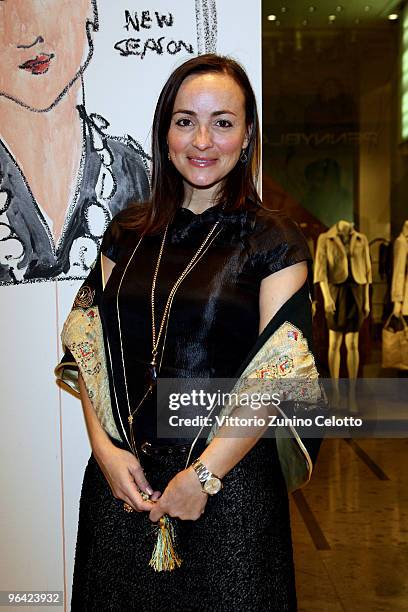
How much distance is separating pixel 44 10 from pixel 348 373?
10.9ft

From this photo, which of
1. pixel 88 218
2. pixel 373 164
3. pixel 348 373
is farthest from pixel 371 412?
pixel 88 218

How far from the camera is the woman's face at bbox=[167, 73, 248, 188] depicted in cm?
159

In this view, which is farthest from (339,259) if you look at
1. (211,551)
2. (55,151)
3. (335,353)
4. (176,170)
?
(211,551)

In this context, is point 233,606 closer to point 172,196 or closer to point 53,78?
point 172,196

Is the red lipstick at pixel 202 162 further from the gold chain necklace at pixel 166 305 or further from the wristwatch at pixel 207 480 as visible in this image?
the wristwatch at pixel 207 480

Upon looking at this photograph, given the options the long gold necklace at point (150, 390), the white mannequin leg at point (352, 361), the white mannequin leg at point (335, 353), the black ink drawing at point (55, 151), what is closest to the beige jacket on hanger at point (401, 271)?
the white mannequin leg at point (352, 361)

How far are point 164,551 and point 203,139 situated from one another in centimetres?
85

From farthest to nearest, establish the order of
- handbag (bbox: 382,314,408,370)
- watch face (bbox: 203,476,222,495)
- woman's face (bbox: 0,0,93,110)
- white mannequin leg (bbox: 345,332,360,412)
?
1. handbag (bbox: 382,314,408,370)
2. white mannequin leg (bbox: 345,332,360,412)
3. woman's face (bbox: 0,0,93,110)
4. watch face (bbox: 203,476,222,495)

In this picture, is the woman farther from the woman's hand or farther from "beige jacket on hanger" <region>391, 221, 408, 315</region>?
"beige jacket on hanger" <region>391, 221, 408, 315</region>

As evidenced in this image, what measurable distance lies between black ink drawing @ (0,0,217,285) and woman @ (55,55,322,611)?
0.45 m

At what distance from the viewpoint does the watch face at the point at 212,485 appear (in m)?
1.51

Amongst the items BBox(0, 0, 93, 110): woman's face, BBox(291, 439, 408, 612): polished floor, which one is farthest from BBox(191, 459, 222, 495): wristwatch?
BBox(291, 439, 408, 612): polished floor

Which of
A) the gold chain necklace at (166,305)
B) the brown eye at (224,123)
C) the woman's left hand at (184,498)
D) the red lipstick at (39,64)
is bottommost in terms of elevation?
the woman's left hand at (184,498)

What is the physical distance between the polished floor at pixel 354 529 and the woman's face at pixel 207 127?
1867mm
